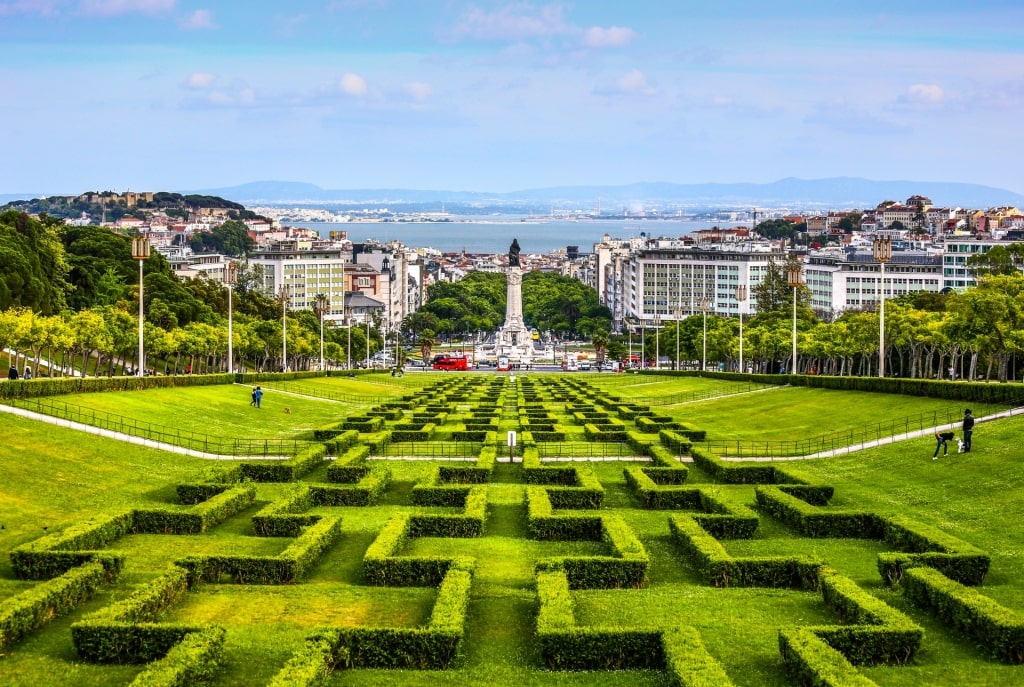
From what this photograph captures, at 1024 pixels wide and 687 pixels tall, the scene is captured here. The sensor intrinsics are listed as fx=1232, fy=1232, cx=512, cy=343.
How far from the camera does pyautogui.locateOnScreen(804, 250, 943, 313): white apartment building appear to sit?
177750 mm

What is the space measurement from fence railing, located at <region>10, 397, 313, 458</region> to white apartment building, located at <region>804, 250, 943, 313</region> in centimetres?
13860

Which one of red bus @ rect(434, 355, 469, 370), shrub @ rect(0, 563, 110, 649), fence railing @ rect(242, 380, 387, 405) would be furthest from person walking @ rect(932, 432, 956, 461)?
red bus @ rect(434, 355, 469, 370)

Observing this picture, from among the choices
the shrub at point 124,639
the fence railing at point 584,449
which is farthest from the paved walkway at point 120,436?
the shrub at point 124,639

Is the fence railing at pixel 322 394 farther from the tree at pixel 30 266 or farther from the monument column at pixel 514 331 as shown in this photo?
the monument column at pixel 514 331

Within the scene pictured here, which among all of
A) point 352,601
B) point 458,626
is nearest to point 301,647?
point 458,626

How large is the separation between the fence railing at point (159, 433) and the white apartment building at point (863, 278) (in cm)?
13860

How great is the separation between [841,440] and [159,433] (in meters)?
27.4

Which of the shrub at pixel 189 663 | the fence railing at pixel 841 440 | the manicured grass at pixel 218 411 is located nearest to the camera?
the shrub at pixel 189 663

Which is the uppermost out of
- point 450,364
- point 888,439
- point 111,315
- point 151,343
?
point 111,315

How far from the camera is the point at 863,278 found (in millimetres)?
185250

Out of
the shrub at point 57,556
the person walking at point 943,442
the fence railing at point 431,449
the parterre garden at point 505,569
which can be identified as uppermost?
the person walking at point 943,442

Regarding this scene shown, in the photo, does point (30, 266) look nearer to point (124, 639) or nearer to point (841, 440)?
point (841, 440)

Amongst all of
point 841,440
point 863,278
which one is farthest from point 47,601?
point 863,278

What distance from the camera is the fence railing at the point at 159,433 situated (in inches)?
1863
